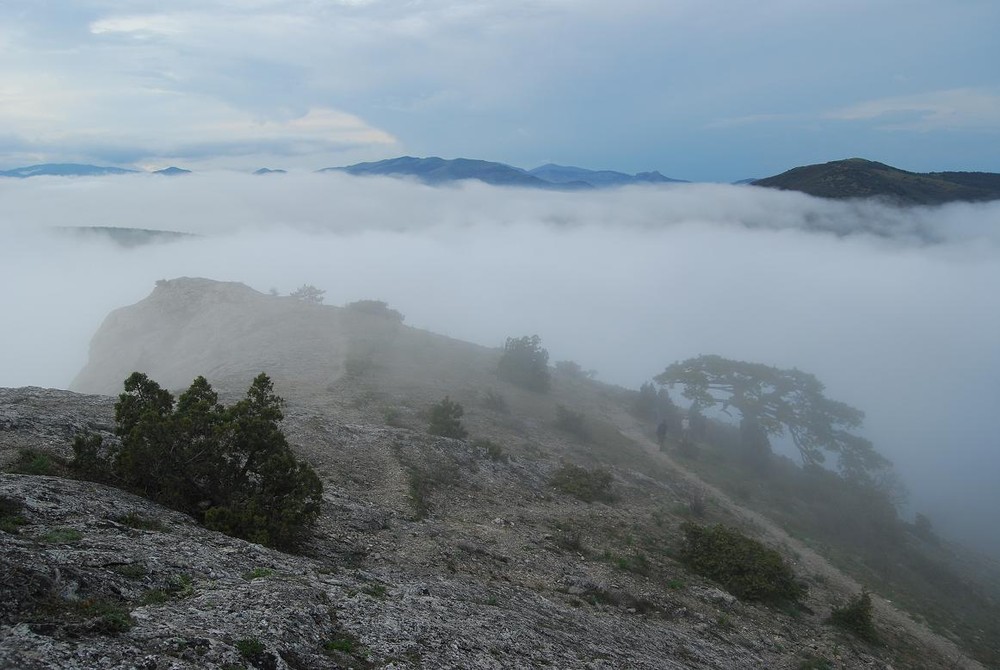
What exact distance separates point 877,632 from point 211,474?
20.4 meters

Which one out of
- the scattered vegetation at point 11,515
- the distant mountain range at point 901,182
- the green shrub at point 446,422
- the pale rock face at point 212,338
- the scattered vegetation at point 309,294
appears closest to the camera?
the scattered vegetation at point 11,515

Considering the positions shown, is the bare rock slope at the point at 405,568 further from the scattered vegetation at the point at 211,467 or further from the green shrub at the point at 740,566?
the scattered vegetation at the point at 211,467

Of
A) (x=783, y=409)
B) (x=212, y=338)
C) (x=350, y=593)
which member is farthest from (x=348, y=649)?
(x=783, y=409)

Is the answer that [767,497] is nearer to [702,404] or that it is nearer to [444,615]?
[702,404]

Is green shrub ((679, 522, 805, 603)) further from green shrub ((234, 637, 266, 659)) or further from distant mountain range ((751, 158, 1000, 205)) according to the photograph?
distant mountain range ((751, 158, 1000, 205))

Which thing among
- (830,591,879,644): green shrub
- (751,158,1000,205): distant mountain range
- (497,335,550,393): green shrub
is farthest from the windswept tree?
(751,158,1000,205): distant mountain range

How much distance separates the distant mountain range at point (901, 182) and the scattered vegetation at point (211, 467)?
166919 millimetres

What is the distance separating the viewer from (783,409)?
50.2 m

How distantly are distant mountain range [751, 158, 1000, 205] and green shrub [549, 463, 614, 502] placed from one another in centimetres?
15333

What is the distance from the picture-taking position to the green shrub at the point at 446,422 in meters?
27.0

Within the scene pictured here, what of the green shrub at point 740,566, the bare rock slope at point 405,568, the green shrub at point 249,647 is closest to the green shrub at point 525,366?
the bare rock slope at point 405,568

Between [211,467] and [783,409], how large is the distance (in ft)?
155

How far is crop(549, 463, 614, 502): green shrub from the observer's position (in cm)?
2428

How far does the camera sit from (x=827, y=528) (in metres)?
34.3
